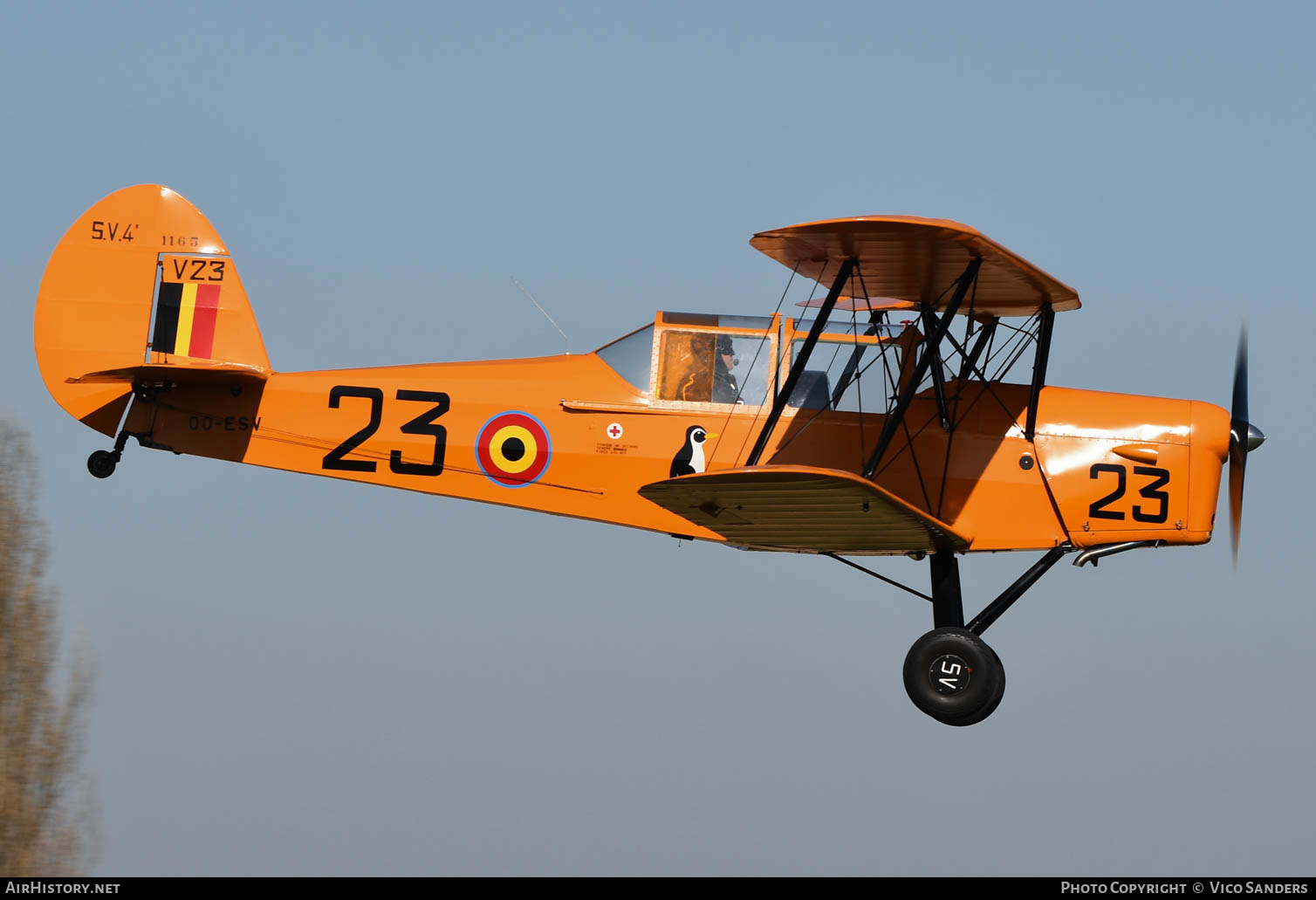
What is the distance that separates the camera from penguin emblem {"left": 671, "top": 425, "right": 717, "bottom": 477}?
34.6ft

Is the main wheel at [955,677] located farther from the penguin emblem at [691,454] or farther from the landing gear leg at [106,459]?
the landing gear leg at [106,459]

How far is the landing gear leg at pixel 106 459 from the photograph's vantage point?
11.1 m

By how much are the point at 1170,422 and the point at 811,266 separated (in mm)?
2643

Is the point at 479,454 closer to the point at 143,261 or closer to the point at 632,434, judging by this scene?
the point at 632,434

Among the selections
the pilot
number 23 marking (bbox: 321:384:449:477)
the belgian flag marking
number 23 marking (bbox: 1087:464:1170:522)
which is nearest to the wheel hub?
number 23 marking (bbox: 1087:464:1170:522)

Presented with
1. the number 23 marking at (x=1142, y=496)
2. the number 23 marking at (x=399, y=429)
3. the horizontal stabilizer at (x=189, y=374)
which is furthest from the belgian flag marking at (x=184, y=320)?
the number 23 marking at (x=1142, y=496)

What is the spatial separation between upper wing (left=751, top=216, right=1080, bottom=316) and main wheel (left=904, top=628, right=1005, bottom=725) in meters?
2.24

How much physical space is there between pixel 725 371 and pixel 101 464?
4.55 metres

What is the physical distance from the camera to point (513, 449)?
11.0m

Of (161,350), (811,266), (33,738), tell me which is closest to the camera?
(811,266)

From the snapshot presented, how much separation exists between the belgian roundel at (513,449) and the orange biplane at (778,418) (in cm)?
1

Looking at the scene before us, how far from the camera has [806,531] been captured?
10227 mm

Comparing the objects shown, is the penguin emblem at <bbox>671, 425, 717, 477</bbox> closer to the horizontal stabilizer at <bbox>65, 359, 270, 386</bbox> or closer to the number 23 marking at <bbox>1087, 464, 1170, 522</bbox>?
the number 23 marking at <bbox>1087, 464, 1170, 522</bbox>

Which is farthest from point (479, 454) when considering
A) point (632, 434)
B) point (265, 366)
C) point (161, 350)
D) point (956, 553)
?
point (956, 553)
